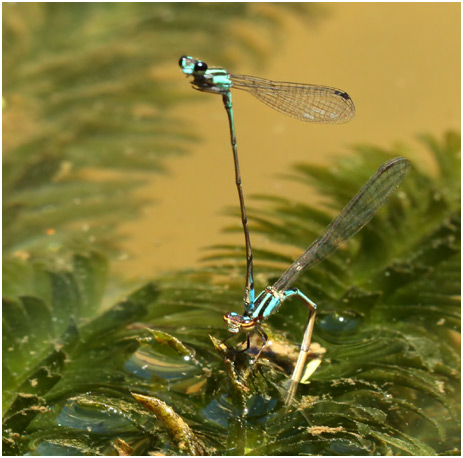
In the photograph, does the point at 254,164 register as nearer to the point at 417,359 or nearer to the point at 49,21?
the point at 49,21

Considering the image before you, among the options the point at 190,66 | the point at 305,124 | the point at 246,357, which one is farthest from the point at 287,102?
the point at 305,124

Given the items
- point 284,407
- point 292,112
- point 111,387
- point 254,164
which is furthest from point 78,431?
point 254,164

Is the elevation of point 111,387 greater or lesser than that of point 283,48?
lesser

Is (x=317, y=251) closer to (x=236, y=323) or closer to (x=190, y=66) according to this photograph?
(x=236, y=323)

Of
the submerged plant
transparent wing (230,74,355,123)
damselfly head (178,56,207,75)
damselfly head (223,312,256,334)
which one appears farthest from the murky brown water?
damselfly head (178,56,207,75)

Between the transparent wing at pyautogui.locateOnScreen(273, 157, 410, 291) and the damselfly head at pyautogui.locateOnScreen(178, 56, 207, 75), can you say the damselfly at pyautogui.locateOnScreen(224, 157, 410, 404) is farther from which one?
the damselfly head at pyautogui.locateOnScreen(178, 56, 207, 75)
